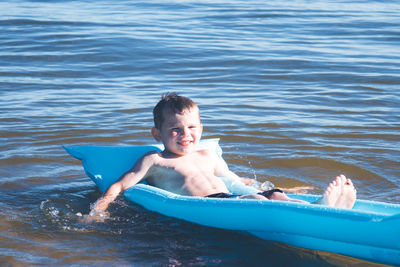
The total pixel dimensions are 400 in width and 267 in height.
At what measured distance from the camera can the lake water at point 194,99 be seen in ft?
12.0

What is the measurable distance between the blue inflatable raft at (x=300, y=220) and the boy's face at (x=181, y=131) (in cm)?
34

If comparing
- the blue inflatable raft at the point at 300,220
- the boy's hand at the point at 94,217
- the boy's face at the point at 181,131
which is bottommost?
the boy's hand at the point at 94,217

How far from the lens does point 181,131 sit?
13.4 ft

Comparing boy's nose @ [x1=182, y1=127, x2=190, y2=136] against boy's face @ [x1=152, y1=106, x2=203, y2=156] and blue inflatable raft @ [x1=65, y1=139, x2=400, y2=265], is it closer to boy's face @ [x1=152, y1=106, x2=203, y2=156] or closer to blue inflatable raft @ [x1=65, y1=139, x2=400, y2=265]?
boy's face @ [x1=152, y1=106, x2=203, y2=156]

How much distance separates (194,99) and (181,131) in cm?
302

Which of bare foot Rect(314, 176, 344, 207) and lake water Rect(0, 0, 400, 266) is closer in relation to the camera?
bare foot Rect(314, 176, 344, 207)

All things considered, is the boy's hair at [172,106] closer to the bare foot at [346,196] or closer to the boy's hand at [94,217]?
the boy's hand at [94,217]

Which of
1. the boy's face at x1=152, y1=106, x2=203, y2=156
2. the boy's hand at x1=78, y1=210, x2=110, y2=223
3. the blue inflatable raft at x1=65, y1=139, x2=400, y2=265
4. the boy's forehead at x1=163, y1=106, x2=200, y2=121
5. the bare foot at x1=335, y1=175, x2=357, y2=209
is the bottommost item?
the boy's hand at x1=78, y1=210, x2=110, y2=223

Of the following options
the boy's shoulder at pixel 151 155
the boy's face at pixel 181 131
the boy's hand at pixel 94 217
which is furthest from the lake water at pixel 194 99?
the boy's face at pixel 181 131

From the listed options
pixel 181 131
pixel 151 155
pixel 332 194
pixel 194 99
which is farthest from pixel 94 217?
pixel 194 99

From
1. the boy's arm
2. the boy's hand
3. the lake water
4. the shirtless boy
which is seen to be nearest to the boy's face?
the shirtless boy

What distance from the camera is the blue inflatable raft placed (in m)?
3.09

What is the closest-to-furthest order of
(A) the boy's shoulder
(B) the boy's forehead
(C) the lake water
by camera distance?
(C) the lake water → (B) the boy's forehead → (A) the boy's shoulder

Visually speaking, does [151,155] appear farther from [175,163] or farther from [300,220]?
[300,220]
